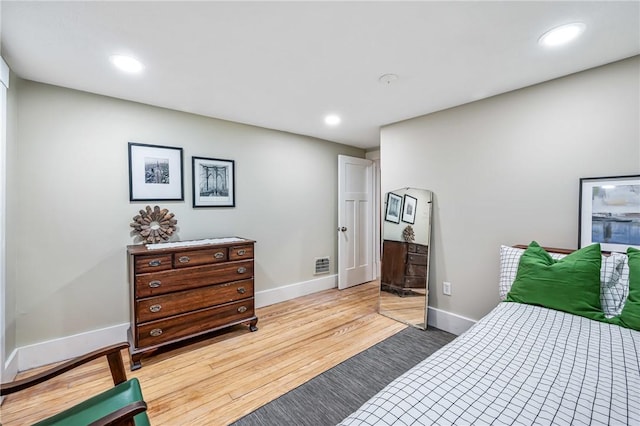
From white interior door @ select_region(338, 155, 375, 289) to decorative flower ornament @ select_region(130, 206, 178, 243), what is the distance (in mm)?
2278

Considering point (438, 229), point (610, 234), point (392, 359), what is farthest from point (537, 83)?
point (392, 359)

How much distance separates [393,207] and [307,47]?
6.86 feet

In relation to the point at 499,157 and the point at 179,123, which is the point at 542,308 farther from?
the point at 179,123

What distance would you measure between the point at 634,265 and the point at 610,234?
0.45m

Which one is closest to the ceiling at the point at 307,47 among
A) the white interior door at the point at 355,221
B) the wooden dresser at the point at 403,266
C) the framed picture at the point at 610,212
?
the framed picture at the point at 610,212

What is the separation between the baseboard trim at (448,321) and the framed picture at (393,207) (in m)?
1.07

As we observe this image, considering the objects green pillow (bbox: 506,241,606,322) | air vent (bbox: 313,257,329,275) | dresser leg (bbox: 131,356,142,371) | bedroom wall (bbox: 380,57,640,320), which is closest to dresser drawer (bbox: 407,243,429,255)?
bedroom wall (bbox: 380,57,640,320)

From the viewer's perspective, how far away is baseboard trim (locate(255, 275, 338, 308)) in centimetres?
352

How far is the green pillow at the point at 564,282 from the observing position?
5.39 feet

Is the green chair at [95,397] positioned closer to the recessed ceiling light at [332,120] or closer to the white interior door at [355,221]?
the recessed ceiling light at [332,120]

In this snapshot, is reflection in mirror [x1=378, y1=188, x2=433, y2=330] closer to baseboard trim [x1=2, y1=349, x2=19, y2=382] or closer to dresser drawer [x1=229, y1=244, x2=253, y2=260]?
dresser drawer [x1=229, y1=244, x2=253, y2=260]

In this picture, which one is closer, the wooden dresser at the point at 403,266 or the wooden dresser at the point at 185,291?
the wooden dresser at the point at 185,291

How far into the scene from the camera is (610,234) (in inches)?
74.4

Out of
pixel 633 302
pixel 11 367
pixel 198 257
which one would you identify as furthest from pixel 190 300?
pixel 633 302
